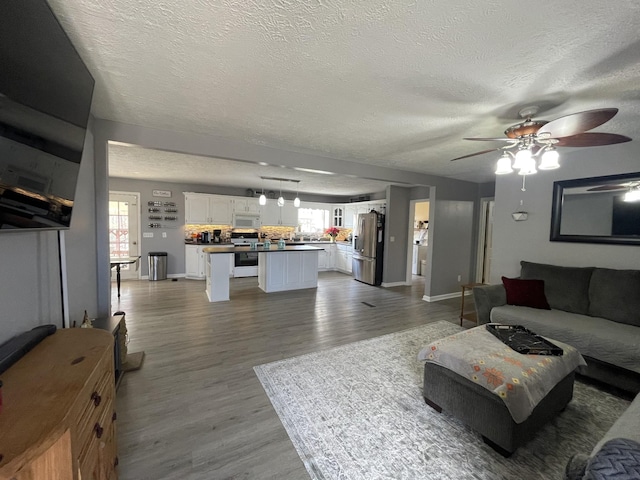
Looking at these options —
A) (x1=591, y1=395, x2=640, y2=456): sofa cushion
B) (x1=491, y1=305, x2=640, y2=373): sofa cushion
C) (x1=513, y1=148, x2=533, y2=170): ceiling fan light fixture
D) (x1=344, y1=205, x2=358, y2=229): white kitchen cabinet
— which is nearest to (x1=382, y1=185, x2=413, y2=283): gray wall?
(x1=344, y1=205, x2=358, y2=229): white kitchen cabinet

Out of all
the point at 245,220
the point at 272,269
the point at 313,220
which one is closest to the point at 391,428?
the point at 272,269

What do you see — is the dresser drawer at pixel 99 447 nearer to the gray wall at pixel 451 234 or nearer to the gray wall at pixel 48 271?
the gray wall at pixel 48 271

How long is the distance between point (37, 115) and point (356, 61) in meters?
1.68

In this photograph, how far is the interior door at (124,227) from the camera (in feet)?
20.5

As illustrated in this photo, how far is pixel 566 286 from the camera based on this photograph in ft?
10.4

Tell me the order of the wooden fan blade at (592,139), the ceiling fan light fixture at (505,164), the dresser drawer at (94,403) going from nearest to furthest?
the dresser drawer at (94,403), the wooden fan blade at (592,139), the ceiling fan light fixture at (505,164)

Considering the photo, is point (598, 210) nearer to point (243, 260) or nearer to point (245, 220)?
point (243, 260)

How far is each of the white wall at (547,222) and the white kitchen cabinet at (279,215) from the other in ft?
17.1

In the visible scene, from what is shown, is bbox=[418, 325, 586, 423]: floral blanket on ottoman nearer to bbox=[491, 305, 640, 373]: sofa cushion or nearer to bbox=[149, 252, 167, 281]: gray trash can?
bbox=[491, 305, 640, 373]: sofa cushion

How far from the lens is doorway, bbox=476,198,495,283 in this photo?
5875 mm

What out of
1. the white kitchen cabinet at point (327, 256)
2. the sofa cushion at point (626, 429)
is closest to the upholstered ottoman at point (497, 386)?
the sofa cushion at point (626, 429)

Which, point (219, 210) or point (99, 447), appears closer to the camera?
point (99, 447)

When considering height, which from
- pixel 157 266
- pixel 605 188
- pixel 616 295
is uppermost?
pixel 605 188

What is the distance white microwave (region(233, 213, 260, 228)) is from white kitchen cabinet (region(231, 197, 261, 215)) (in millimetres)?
114
